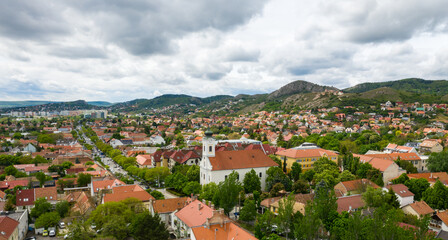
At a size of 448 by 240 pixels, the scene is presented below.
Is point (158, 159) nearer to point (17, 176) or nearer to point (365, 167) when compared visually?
point (17, 176)

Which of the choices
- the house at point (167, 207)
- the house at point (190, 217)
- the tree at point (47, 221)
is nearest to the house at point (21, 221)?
the tree at point (47, 221)

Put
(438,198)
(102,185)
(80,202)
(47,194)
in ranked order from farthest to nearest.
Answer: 1. (102,185)
2. (47,194)
3. (80,202)
4. (438,198)

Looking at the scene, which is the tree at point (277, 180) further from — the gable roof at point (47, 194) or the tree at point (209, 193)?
the gable roof at point (47, 194)

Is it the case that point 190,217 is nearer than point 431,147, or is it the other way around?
point 190,217

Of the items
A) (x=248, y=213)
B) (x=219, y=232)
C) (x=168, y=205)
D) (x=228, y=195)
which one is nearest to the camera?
(x=219, y=232)

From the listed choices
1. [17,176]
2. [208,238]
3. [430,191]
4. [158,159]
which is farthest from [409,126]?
[17,176]

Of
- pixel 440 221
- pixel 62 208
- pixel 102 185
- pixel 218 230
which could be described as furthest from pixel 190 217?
pixel 440 221

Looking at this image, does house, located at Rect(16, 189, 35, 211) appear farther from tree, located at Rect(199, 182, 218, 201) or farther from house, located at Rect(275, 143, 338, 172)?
house, located at Rect(275, 143, 338, 172)

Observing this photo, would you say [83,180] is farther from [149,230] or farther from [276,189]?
[276,189]

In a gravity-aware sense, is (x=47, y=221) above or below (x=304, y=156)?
below

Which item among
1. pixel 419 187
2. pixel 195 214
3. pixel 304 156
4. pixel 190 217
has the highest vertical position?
pixel 304 156
